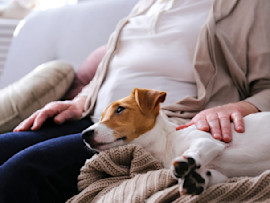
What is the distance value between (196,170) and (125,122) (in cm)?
21

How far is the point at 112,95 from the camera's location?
3.47ft

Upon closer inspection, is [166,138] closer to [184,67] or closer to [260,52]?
[184,67]

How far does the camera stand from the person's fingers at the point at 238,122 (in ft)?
2.58

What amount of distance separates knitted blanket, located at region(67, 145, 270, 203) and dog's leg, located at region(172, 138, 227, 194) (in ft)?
0.07

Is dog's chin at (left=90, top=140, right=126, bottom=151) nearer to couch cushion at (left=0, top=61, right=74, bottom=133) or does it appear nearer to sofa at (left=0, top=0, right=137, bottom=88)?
couch cushion at (left=0, top=61, right=74, bottom=133)

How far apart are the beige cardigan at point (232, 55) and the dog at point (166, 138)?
0.22 m

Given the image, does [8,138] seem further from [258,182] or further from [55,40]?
[55,40]

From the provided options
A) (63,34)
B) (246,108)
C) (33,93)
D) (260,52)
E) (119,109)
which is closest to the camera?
(119,109)

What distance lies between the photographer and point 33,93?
4.12 feet

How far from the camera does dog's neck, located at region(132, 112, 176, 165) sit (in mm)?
769

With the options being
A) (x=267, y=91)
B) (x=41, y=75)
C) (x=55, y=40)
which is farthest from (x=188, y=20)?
(x=55, y=40)

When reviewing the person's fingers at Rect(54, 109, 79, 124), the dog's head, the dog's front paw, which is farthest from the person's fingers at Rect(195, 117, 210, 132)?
the person's fingers at Rect(54, 109, 79, 124)

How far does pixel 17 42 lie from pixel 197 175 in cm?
148

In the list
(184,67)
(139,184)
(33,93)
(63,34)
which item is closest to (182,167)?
(139,184)
